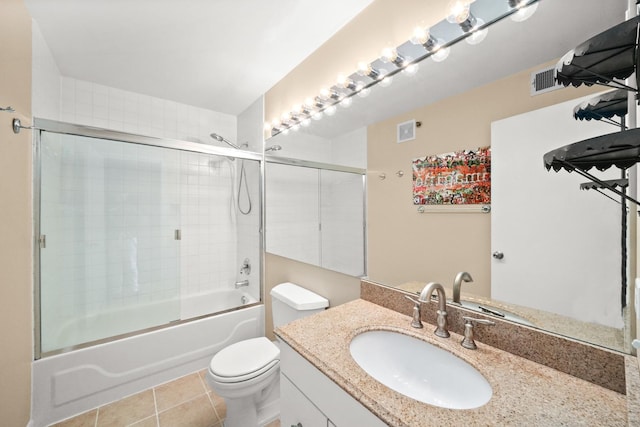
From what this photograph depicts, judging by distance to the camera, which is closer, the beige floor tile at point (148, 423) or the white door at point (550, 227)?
the white door at point (550, 227)

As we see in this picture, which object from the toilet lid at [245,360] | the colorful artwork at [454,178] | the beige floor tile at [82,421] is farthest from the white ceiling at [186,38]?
the beige floor tile at [82,421]

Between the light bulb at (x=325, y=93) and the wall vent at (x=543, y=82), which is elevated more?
the light bulb at (x=325, y=93)

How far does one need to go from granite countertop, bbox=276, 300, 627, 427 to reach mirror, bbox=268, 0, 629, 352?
0.15 metres

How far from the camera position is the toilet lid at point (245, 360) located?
1323 mm

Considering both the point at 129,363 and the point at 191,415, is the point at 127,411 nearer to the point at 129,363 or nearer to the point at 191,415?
the point at 129,363

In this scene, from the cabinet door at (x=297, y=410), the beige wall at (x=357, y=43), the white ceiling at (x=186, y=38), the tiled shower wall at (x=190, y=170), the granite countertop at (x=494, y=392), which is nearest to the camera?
the granite countertop at (x=494, y=392)

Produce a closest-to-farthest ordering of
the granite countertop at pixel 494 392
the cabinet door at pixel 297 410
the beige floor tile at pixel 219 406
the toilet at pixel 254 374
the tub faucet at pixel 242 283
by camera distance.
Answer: the granite countertop at pixel 494 392 → the cabinet door at pixel 297 410 → the toilet at pixel 254 374 → the beige floor tile at pixel 219 406 → the tub faucet at pixel 242 283

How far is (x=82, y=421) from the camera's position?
148 centimetres

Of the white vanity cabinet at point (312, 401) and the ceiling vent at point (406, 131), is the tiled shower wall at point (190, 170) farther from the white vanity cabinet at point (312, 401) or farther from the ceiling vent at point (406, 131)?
the ceiling vent at point (406, 131)

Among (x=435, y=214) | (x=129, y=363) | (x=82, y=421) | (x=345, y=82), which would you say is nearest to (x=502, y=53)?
(x=435, y=214)

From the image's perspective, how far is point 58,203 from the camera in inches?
67.0

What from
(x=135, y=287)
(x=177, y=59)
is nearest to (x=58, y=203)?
(x=135, y=287)

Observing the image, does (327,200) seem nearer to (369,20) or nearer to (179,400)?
(369,20)

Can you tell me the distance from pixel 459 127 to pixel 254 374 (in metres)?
1.54
